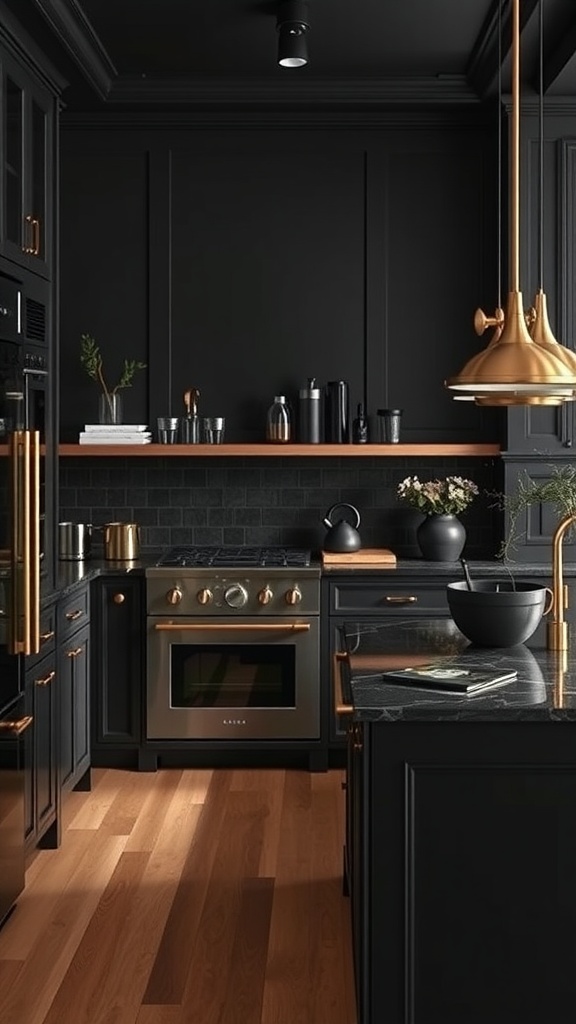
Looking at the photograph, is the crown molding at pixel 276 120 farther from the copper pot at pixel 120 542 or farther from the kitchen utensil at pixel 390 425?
the copper pot at pixel 120 542

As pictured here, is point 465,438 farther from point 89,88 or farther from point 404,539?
point 89,88

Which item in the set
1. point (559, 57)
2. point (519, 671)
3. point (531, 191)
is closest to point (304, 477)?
point (531, 191)

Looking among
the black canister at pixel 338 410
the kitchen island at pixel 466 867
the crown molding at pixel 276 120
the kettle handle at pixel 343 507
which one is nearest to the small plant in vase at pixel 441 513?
the kettle handle at pixel 343 507

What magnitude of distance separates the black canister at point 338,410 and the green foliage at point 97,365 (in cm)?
92

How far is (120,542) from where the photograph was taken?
19.5 ft

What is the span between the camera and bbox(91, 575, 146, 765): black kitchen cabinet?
18.8 feet

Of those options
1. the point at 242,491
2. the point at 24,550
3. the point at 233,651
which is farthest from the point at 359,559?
the point at 24,550

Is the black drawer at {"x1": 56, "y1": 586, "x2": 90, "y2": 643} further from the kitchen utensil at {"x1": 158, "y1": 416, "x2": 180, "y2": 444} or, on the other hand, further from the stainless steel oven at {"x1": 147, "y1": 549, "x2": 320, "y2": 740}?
the kitchen utensil at {"x1": 158, "y1": 416, "x2": 180, "y2": 444}

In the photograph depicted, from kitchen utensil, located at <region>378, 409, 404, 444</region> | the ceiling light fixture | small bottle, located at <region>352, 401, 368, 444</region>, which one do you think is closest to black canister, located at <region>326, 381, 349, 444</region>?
small bottle, located at <region>352, 401, 368, 444</region>

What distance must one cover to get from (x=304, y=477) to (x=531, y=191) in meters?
1.73

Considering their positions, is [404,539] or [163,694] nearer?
[163,694]

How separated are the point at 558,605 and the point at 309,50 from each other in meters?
2.93

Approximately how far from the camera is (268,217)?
6.22m

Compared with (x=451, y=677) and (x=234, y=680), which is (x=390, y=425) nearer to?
(x=234, y=680)
